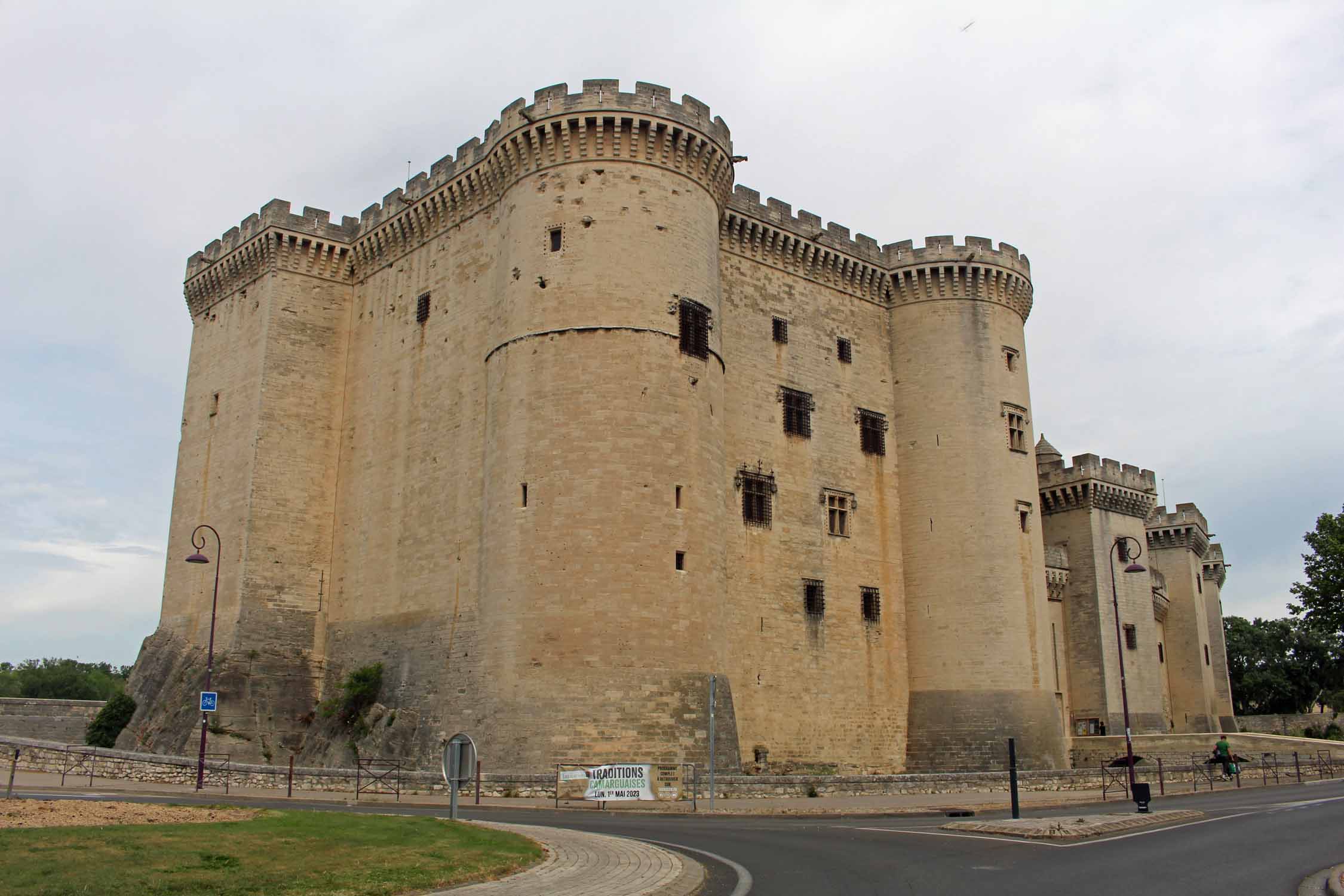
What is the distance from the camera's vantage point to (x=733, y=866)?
13.1 meters

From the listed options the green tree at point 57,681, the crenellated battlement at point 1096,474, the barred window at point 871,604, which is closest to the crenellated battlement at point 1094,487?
the crenellated battlement at point 1096,474

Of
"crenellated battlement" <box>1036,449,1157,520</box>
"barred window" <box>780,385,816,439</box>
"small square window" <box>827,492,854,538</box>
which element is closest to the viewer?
"barred window" <box>780,385,816,439</box>

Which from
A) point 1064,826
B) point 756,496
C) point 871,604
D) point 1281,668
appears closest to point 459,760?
point 1064,826

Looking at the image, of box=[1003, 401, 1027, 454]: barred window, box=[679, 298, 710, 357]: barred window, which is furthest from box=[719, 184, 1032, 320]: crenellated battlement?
box=[679, 298, 710, 357]: barred window

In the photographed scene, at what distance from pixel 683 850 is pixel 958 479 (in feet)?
78.1

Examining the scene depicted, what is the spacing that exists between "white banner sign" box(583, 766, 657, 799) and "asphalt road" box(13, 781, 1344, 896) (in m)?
1.23

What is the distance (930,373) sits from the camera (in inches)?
1476

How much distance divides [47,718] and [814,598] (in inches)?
1046

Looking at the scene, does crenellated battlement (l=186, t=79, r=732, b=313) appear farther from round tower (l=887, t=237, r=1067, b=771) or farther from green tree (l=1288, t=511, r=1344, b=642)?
green tree (l=1288, t=511, r=1344, b=642)

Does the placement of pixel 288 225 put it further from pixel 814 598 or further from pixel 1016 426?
pixel 1016 426

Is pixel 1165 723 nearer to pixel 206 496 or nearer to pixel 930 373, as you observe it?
pixel 930 373

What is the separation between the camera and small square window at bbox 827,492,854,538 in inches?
1367

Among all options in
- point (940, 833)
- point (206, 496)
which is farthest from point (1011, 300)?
point (206, 496)

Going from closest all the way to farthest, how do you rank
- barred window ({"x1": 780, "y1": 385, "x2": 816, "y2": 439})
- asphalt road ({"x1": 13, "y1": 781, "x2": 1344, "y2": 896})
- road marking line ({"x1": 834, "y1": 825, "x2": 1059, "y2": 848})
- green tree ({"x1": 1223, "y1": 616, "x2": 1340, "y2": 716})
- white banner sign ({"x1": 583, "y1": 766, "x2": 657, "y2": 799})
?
asphalt road ({"x1": 13, "y1": 781, "x2": 1344, "y2": 896}) < road marking line ({"x1": 834, "y1": 825, "x2": 1059, "y2": 848}) < white banner sign ({"x1": 583, "y1": 766, "x2": 657, "y2": 799}) < barred window ({"x1": 780, "y1": 385, "x2": 816, "y2": 439}) < green tree ({"x1": 1223, "y1": 616, "x2": 1340, "y2": 716})
